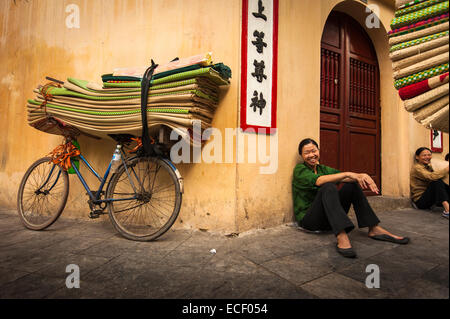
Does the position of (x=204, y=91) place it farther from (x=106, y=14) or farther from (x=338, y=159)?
(x=338, y=159)

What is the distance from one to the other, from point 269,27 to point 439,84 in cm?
212

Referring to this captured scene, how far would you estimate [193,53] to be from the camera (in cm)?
271

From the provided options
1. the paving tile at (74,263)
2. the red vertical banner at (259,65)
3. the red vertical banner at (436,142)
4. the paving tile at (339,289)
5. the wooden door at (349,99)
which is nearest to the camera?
the paving tile at (339,289)

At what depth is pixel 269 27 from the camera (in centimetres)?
271

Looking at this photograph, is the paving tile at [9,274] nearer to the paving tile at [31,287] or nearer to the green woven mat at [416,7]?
the paving tile at [31,287]

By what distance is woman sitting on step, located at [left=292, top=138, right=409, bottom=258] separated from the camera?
1998 millimetres

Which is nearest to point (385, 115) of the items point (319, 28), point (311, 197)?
point (319, 28)

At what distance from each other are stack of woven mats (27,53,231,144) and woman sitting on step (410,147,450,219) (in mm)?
3263

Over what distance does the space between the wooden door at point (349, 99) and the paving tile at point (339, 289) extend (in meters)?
2.28

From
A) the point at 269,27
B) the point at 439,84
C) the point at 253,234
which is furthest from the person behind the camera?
the point at 269,27

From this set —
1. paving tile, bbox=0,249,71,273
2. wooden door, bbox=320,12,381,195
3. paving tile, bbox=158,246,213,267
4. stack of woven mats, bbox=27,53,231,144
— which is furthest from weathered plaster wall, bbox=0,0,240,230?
wooden door, bbox=320,12,381,195

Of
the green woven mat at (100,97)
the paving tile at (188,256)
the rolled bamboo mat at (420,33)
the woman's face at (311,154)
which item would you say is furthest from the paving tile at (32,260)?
the rolled bamboo mat at (420,33)

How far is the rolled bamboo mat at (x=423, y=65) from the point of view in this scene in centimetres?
97

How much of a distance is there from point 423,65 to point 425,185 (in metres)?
3.79
